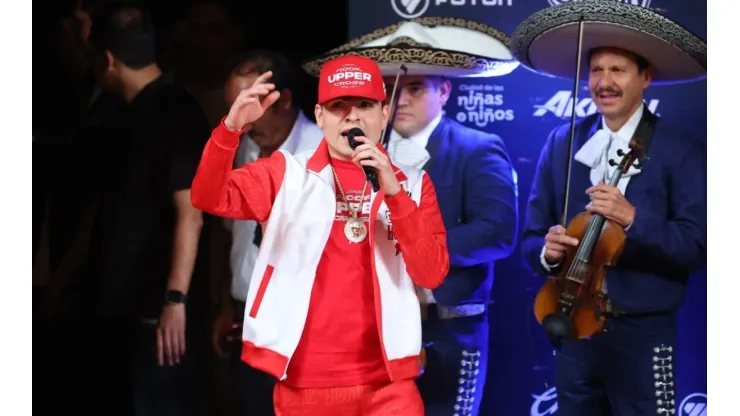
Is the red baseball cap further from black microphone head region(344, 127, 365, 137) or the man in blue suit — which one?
the man in blue suit

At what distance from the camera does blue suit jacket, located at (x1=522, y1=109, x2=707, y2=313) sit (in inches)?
167

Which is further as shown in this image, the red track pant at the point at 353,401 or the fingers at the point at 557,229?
the fingers at the point at 557,229

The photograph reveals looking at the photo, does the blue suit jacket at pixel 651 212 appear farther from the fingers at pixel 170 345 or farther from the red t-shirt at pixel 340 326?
the fingers at pixel 170 345

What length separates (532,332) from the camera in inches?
171

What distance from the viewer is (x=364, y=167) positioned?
3346 millimetres

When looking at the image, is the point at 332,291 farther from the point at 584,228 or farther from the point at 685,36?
the point at 685,36

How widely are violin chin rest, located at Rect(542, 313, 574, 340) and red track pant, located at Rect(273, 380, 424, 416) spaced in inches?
36.5

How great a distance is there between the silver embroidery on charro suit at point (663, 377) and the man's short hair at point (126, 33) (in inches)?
99.4

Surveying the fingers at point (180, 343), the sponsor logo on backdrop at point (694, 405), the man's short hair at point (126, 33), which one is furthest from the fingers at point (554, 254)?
the man's short hair at point (126, 33)

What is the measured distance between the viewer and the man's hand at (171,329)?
4.21 metres

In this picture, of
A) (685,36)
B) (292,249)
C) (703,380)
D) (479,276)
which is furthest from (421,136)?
(703,380)

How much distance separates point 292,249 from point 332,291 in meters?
0.22

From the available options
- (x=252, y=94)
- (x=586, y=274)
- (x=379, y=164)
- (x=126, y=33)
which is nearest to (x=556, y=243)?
(x=586, y=274)

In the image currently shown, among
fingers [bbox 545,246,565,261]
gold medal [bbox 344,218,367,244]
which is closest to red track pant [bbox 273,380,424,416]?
gold medal [bbox 344,218,367,244]
